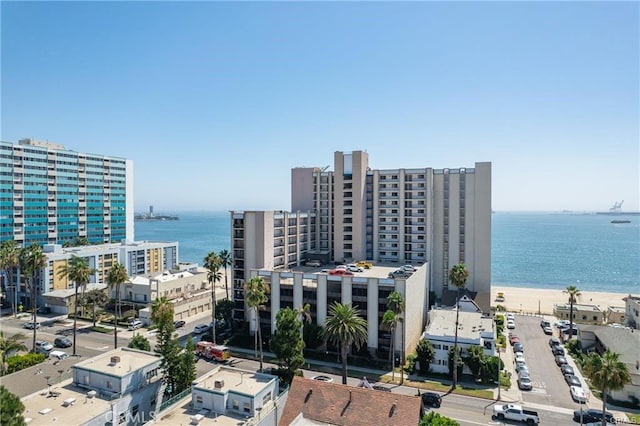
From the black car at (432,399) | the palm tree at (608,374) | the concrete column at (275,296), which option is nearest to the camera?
the palm tree at (608,374)

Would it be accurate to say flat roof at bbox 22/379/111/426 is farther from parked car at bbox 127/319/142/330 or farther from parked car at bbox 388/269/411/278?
parked car at bbox 388/269/411/278

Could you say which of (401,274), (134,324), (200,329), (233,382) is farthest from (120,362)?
(401,274)

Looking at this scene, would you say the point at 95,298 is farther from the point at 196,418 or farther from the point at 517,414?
the point at 517,414

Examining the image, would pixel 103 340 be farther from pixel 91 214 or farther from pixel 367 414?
pixel 91 214

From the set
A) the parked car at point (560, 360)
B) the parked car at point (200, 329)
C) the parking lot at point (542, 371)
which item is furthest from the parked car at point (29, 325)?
the parked car at point (560, 360)

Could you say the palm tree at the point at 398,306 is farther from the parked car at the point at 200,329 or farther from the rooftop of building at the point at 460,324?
the parked car at the point at 200,329

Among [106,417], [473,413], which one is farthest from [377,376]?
[106,417]
